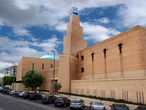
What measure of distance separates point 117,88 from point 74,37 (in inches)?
1128

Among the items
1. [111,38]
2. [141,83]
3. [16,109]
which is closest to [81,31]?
[111,38]

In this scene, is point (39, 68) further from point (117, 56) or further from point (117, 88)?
point (117, 88)

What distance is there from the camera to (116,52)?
33469 millimetres

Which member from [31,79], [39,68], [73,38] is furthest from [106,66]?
[39,68]

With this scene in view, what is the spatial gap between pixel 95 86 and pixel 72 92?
10303 mm

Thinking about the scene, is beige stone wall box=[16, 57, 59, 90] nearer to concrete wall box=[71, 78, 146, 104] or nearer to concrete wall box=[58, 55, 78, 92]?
concrete wall box=[58, 55, 78, 92]

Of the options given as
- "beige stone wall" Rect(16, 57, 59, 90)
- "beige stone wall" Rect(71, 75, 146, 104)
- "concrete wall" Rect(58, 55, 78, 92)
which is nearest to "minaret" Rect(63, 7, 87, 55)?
"concrete wall" Rect(58, 55, 78, 92)

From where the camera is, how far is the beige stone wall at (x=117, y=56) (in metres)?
28.4

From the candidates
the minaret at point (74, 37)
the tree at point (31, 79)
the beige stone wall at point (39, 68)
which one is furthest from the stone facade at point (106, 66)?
the tree at point (31, 79)

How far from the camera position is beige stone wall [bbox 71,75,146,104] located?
24.1 meters

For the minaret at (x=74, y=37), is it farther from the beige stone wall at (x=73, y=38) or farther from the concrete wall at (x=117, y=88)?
the concrete wall at (x=117, y=88)

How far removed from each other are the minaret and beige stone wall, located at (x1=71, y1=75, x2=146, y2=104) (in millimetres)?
16043

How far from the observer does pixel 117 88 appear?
28.3 metres

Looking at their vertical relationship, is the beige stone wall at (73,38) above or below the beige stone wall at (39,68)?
above
